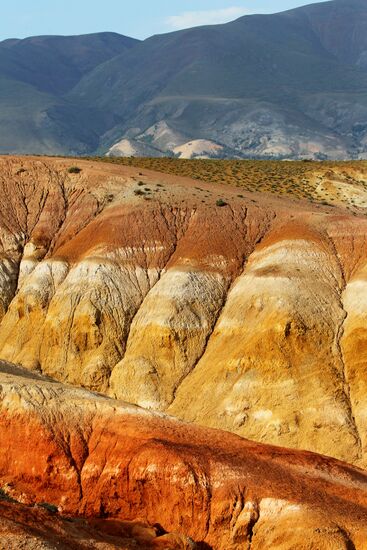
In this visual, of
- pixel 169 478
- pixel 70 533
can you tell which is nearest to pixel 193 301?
pixel 169 478

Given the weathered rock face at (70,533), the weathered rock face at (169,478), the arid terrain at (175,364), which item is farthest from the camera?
the arid terrain at (175,364)

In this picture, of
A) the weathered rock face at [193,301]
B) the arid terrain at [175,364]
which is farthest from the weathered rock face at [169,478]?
the weathered rock face at [193,301]

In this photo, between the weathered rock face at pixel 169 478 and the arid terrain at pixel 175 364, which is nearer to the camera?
the weathered rock face at pixel 169 478

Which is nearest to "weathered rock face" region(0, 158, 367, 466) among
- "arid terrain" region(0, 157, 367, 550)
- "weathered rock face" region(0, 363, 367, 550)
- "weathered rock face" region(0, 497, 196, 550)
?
"arid terrain" region(0, 157, 367, 550)

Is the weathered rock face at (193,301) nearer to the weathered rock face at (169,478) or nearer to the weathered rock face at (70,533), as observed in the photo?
the weathered rock face at (169,478)

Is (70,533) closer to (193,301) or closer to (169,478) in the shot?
(169,478)

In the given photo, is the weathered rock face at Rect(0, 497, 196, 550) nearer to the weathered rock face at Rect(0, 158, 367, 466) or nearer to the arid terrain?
the arid terrain

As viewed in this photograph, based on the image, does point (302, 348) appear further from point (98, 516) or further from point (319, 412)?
point (98, 516)
